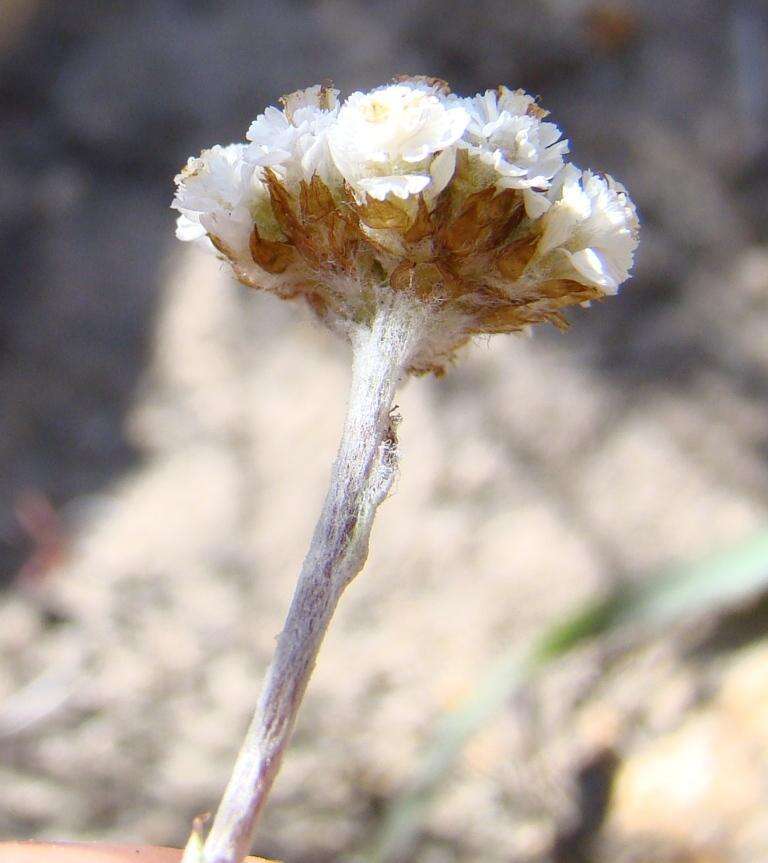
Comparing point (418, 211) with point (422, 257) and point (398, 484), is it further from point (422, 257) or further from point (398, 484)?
point (398, 484)

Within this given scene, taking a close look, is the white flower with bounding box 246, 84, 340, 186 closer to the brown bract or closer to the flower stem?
the brown bract

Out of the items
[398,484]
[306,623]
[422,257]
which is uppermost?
[398,484]

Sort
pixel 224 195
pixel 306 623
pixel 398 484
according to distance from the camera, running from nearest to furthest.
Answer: pixel 306 623, pixel 224 195, pixel 398 484

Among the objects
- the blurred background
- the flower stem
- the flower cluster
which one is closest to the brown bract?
the flower cluster

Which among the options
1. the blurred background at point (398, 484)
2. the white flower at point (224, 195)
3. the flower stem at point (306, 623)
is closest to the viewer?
the flower stem at point (306, 623)

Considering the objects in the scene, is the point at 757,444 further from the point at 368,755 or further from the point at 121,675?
the point at 121,675

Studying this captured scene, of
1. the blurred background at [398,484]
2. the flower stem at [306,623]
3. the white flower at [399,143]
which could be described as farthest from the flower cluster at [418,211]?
the blurred background at [398,484]

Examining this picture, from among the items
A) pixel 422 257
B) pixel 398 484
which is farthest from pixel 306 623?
pixel 398 484

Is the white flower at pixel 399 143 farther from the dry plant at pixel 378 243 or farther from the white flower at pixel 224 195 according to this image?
the white flower at pixel 224 195
